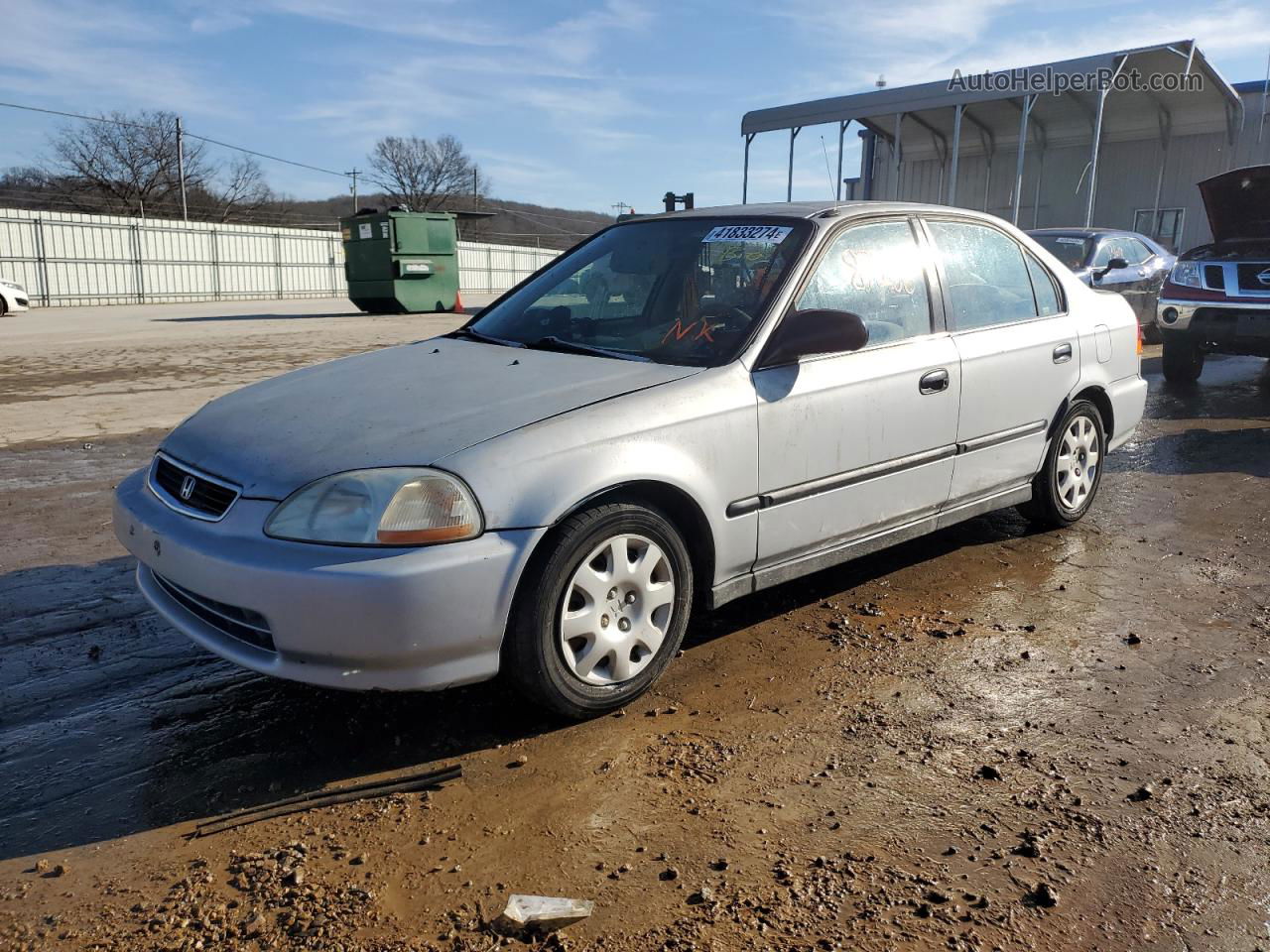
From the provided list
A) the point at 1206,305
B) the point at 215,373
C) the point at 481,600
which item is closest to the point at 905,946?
the point at 481,600

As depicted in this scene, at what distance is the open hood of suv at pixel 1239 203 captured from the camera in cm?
963

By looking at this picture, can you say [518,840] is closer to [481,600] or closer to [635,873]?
[635,873]

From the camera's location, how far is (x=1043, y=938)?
2160 mm

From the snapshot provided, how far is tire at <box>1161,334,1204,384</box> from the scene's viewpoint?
10203mm

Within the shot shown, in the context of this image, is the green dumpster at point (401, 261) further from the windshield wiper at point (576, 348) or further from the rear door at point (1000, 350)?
the windshield wiper at point (576, 348)

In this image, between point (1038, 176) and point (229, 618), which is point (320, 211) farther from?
point (229, 618)

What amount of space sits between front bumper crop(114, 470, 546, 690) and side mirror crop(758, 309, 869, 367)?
1.19m

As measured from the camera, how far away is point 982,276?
14.8 ft

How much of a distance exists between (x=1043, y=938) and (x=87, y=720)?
9.05 feet

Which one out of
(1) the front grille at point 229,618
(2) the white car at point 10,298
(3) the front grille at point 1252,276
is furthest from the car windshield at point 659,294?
(2) the white car at point 10,298

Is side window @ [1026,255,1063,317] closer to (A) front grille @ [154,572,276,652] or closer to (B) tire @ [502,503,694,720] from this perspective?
(B) tire @ [502,503,694,720]

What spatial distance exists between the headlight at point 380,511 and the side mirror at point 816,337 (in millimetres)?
1257

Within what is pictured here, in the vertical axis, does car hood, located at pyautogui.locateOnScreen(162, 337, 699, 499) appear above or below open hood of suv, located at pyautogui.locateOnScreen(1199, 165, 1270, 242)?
below

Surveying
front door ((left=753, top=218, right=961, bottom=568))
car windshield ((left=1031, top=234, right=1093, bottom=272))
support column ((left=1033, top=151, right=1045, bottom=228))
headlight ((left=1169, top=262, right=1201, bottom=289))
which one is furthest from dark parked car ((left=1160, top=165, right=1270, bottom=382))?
support column ((left=1033, top=151, right=1045, bottom=228))
